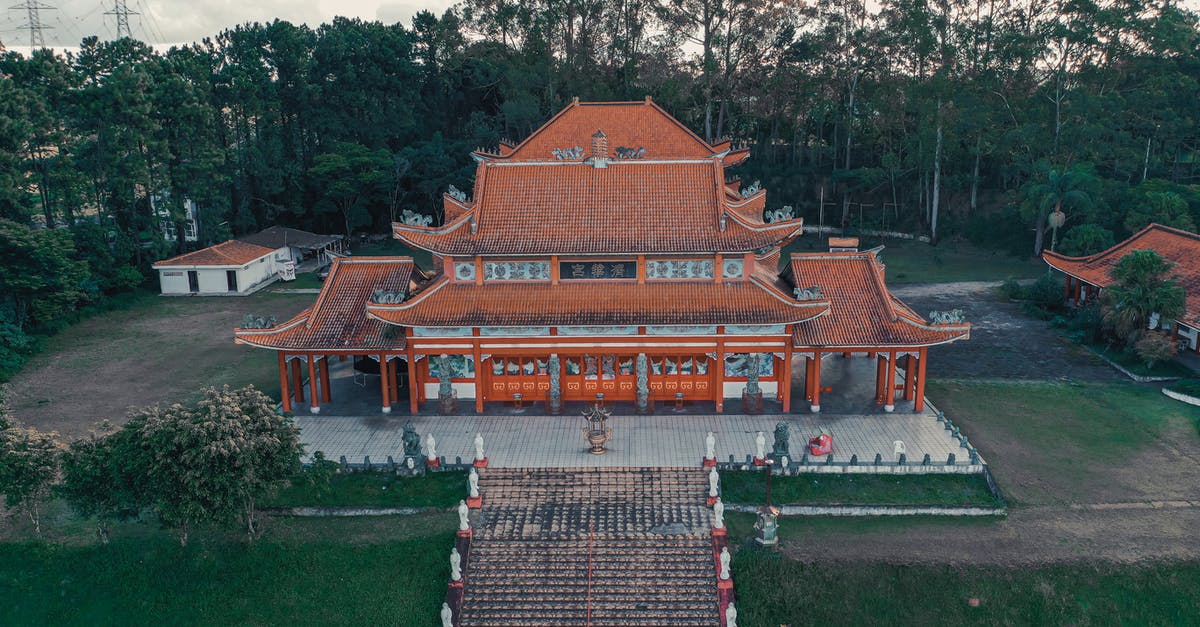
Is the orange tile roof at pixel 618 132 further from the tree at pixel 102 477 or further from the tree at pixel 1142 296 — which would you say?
the tree at pixel 102 477

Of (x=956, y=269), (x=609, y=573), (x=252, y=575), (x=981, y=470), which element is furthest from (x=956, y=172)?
(x=252, y=575)

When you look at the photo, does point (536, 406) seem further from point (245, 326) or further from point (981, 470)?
point (981, 470)

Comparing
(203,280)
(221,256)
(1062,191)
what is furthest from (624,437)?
(1062,191)

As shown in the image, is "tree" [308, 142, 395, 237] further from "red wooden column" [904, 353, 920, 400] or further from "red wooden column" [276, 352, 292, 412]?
"red wooden column" [904, 353, 920, 400]

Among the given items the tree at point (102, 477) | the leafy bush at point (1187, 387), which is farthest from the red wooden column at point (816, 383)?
the tree at point (102, 477)

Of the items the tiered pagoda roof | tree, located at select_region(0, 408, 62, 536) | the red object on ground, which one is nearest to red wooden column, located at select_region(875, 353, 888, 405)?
the red object on ground

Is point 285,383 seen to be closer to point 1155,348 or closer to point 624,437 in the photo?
point 624,437
